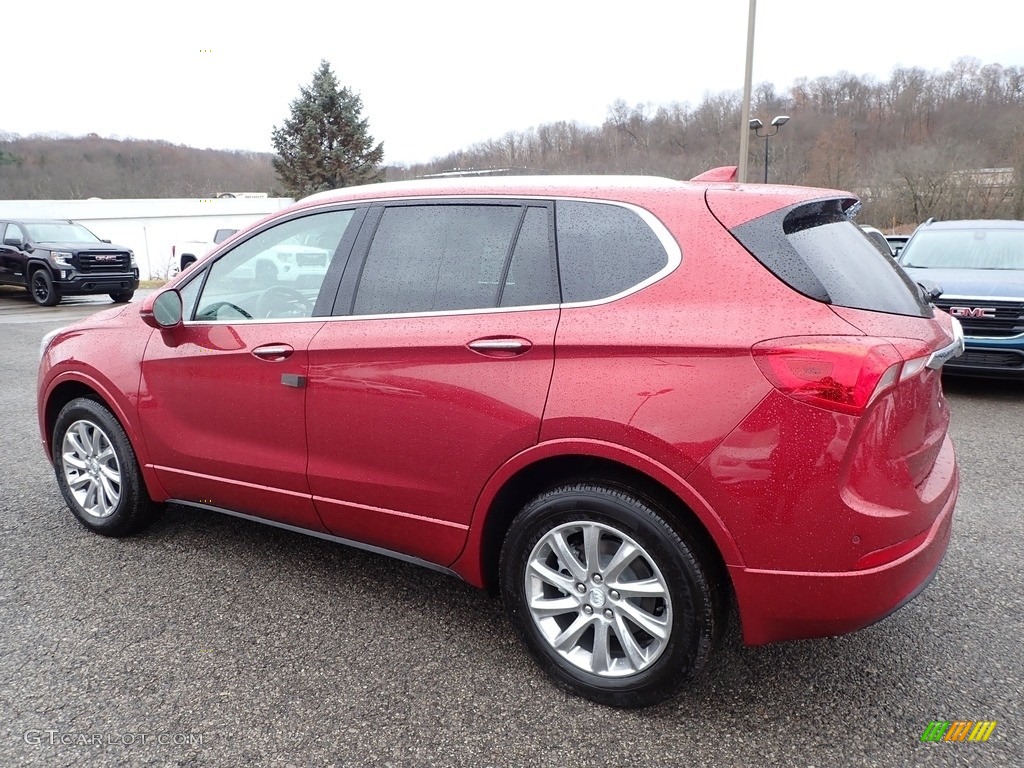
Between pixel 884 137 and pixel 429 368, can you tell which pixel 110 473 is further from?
pixel 884 137

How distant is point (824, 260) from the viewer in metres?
2.30

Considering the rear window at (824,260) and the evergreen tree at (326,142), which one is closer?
the rear window at (824,260)

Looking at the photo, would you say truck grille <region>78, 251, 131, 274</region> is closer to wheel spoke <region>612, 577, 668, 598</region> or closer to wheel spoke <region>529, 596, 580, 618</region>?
wheel spoke <region>529, 596, 580, 618</region>

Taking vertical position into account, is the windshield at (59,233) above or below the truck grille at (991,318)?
above

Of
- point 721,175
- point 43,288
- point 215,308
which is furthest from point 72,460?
point 43,288

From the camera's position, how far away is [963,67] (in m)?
60.8

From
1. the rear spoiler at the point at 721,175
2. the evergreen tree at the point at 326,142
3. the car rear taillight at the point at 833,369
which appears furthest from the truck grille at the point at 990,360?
the evergreen tree at the point at 326,142

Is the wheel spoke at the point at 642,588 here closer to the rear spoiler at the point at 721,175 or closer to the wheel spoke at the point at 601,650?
the wheel spoke at the point at 601,650

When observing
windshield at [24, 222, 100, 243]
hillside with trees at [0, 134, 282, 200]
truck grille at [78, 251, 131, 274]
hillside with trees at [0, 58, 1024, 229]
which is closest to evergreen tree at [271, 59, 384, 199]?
hillside with trees at [0, 58, 1024, 229]

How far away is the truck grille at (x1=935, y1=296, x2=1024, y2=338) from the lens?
265 inches

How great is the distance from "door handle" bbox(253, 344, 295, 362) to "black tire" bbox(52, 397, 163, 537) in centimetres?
115

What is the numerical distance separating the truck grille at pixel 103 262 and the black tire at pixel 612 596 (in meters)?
17.7

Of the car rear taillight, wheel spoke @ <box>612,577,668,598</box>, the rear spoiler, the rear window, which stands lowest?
wheel spoke @ <box>612,577,668,598</box>

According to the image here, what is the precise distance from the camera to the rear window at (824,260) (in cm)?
222
